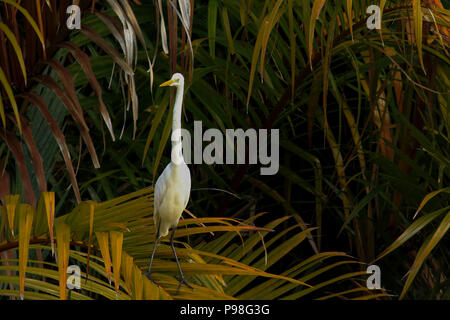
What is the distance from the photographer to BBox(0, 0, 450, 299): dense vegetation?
76 cm

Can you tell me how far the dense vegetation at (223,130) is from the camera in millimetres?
764

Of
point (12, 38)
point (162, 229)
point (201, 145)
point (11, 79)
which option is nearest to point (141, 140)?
point (201, 145)

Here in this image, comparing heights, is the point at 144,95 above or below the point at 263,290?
above

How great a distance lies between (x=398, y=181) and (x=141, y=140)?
1.66ft

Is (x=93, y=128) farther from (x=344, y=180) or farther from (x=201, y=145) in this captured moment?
(x=344, y=180)

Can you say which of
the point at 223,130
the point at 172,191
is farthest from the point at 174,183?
the point at 223,130

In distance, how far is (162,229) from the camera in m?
0.67

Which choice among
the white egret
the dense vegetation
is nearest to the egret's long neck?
the white egret
